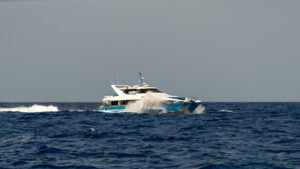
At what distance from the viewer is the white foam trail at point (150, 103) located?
4878 cm

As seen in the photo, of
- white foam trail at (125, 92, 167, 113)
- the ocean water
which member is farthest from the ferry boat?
the ocean water

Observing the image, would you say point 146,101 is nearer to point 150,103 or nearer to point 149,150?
point 150,103

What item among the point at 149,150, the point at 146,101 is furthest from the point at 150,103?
the point at 149,150

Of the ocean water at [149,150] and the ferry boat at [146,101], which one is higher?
the ferry boat at [146,101]

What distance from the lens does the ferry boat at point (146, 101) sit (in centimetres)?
4783

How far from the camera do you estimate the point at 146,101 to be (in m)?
49.2

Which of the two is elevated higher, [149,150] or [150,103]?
[150,103]

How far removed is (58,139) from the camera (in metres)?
22.2

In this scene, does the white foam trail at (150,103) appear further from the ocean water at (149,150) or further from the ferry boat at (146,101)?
the ocean water at (149,150)

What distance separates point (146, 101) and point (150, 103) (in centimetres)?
66

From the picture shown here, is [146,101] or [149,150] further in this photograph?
[146,101]

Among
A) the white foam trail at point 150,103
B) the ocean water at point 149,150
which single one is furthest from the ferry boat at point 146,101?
the ocean water at point 149,150

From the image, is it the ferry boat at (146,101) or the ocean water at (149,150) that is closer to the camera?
the ocean water at (149,150)

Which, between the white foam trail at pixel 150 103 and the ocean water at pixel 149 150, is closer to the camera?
the ocean water at pixel 149 150
